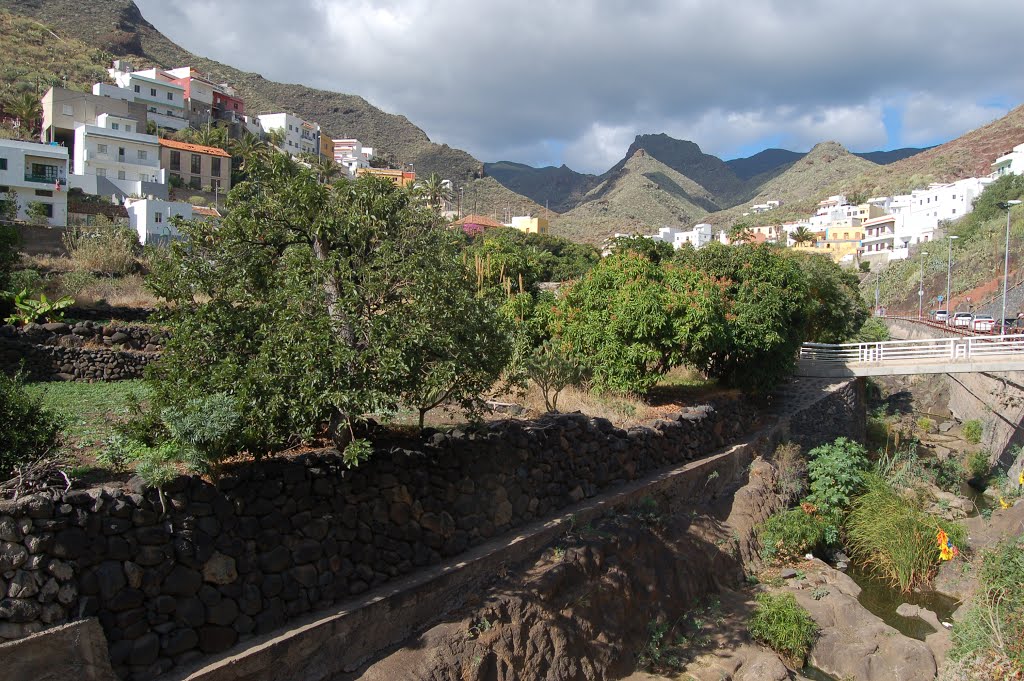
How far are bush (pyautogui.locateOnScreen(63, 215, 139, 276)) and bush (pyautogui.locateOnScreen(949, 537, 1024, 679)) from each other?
24547 mm

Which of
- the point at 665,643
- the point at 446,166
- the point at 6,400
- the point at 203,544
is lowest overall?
the point at 665,643

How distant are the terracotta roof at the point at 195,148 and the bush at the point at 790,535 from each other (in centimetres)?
4776

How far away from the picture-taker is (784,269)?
61.9ft

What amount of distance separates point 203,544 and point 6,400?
7.88ft

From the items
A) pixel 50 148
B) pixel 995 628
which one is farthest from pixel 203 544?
pixel 50 148

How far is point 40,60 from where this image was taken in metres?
66.4

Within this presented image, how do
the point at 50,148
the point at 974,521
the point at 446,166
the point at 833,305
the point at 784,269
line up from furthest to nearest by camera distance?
1. the point at 446,166
2. the point at 50,148
3. the point at 833,305
4. the point at 784,269
5. the point at 974,521

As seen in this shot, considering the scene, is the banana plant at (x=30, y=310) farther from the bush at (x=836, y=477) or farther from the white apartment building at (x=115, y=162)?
the white apartment building at (x=115, y=162)

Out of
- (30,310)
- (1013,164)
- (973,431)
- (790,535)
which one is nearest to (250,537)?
(790,535)

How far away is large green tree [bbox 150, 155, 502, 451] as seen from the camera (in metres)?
6.81

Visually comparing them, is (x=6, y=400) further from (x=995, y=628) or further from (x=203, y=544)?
(x=995, y=628)

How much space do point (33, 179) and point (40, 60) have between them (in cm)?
3977

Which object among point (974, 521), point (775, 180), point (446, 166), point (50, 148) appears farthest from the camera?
point (775, 180)

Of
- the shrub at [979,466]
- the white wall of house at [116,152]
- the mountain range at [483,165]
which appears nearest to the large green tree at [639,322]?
the shrub at [979,466]
